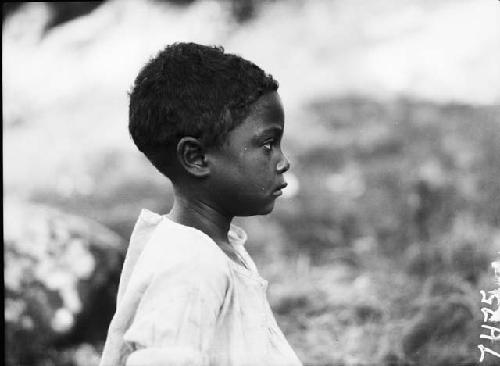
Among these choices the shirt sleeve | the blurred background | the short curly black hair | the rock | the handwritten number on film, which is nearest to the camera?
the shirt sleeve

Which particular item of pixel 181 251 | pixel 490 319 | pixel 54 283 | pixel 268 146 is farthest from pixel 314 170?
pixel 181 251

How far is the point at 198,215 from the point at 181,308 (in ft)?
0.88

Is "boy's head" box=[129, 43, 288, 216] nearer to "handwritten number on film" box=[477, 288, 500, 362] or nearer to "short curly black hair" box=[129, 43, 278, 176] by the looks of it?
"short curly black hair" box=[129, 43, 278, 176]

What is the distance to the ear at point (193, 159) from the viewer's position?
4.94 ft

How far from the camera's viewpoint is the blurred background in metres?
2.68

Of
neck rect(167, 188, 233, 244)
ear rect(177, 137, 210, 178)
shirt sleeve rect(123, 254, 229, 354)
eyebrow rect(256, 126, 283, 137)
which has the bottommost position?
shirt sleeve rect(123, 254, 229, 354)

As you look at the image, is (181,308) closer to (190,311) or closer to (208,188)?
(190,311)

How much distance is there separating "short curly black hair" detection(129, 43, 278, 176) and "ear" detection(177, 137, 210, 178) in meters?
0.02

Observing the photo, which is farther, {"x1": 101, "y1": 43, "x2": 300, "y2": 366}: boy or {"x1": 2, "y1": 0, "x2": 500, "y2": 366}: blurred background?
{"x1": 2, "y1": 0, "x2": 500, "y2": 366}: blurred background

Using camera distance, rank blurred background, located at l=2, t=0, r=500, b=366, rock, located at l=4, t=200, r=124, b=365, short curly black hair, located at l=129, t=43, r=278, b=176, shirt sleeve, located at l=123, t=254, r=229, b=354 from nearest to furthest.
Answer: shirt sleeve, located at l=123, t=254, r=229, b=354, short curly black hair, located at l=129, t=43, r=278, b=176, blurred background, located at l=2, t=0, r=500, b=366, rock, located at l=4, t=200, r=124, b=365

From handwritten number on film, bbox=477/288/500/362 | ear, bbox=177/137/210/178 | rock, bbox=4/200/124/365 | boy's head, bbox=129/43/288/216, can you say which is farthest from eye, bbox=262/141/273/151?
rock, bbox=4/200/124/365

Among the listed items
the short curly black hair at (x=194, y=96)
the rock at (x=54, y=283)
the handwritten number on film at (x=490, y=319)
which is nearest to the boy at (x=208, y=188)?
the short curly black hair at (x=194, y=96)

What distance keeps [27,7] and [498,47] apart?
6.04 feet

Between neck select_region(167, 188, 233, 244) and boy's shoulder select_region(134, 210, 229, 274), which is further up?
neck select_region(167, 188, 233, 244)
